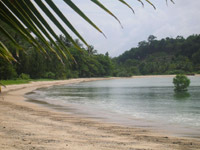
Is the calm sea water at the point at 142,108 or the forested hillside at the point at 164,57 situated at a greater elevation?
the forested hillside at the point at 164,57

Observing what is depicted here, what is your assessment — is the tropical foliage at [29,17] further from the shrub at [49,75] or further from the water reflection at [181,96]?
the shrub at [49,75]

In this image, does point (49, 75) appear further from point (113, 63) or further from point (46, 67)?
point (113, 63)

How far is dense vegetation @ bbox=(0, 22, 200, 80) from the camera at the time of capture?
46.6m

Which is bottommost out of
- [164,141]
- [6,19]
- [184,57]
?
[164,141]

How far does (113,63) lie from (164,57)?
24.0 meters

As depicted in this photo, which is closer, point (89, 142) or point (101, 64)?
point (89, 142)

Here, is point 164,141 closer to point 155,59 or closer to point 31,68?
point 31,68

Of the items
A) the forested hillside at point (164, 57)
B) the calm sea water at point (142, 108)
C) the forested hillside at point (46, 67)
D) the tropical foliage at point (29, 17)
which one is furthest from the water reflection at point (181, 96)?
the forested hillside at point (164, 57)

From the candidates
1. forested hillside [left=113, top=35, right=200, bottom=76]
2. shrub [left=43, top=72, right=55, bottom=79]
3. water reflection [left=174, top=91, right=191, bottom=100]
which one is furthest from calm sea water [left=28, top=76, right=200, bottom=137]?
forested hillside [left=113, top=35, right=200, bottom=76]

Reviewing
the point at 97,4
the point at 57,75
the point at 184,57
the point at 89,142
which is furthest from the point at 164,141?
the point at 184,57

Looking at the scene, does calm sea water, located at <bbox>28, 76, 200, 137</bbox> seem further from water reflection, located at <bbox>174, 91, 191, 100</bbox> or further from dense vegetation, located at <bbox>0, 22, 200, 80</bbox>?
Answer: dense vegetation, located at <bbox>0, 22, 200, 80</bbox>

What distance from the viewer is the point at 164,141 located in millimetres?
6070

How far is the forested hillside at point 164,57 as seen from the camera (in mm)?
90062

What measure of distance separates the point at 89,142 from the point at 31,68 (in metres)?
44.7
